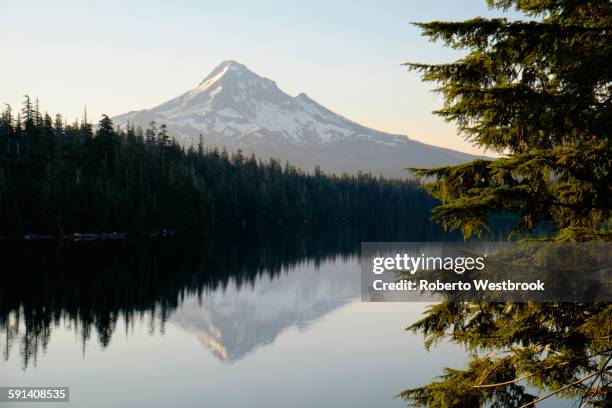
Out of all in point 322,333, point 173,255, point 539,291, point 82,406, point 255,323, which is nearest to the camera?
point 539,291

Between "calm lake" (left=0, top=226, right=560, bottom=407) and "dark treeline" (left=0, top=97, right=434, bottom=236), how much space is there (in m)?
19.7

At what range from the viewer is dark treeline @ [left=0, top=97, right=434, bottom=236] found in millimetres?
79281

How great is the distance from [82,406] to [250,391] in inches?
220

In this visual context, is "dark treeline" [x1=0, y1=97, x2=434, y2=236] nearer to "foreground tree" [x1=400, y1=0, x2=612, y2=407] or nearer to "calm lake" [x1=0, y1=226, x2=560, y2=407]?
"calm lake" [x1=0, y1=226, x2=560, y2=407]

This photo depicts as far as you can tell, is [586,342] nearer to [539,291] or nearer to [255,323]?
[539,291]

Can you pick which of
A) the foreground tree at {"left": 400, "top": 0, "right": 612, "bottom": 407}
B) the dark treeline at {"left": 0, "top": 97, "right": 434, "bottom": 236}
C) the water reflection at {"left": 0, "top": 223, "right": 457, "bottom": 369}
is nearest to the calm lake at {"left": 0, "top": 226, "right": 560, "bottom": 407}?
the water reflection at {"left": 0, "top": 223, "right": 457, "bottom": 369}

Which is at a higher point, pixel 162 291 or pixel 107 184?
pixel 107 184

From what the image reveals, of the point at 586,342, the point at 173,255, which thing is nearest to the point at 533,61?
the point at 586,342

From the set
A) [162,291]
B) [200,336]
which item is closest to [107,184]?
[162,291]

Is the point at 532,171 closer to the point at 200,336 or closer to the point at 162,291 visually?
the point at 200,336

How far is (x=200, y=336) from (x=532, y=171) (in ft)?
90.6

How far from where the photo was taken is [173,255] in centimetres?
6706

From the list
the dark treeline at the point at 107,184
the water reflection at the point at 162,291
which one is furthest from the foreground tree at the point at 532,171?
the dark treeline at the point at 107,184

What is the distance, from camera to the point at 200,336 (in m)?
33.3
